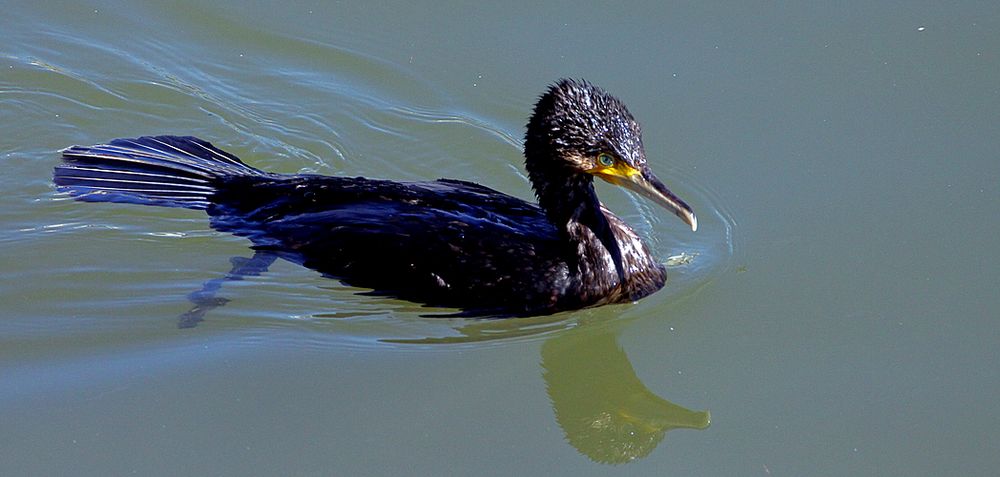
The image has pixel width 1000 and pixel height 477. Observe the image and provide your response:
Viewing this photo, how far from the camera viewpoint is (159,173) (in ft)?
26.2

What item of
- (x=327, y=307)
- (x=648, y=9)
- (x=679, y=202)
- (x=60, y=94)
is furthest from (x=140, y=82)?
(x=679, y=202)

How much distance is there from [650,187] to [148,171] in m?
3.13

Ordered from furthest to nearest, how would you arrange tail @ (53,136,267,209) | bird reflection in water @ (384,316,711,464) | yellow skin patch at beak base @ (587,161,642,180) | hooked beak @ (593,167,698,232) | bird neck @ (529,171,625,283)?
tail @ (53,136,267,209), bird neck @ (529,171,625,283), yellow skin patch at beak base @ (587,161,642,180), hooked beak @ (593,167,698,232), bird reflection in water @ (384,316,711,464)

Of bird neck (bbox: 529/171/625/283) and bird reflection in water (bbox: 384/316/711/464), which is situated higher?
bird neck (bbox: 529/171/625/283)

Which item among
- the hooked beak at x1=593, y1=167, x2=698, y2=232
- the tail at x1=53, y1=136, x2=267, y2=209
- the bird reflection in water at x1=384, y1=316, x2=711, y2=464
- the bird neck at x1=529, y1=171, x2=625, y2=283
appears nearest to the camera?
the bird reflection in water at x1=384, y1=316, x2=711, y2=464

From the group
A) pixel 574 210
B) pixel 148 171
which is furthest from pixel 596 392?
pixel 148 171

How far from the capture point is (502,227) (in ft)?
23.9

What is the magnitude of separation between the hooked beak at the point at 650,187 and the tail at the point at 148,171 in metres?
2.37

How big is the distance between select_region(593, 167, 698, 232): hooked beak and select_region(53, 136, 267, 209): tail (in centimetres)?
237

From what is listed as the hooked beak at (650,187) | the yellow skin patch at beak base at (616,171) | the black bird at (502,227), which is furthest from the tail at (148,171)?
the hooked beak at (650,187)

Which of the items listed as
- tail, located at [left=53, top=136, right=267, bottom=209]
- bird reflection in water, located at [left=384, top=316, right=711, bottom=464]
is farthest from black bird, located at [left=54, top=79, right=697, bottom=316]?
tail, located at [left=53, top=136, right=267, bottom=209]

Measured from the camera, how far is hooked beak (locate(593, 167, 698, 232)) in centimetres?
679

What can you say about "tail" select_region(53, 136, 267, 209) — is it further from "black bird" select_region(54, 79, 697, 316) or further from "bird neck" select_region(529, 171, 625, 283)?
"bird neck" select_region(529, 171, 625, 283)

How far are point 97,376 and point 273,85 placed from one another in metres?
3.34
